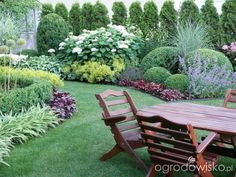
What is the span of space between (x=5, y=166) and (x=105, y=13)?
28.8 feet

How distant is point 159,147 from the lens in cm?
357

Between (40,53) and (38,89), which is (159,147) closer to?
(38,89)

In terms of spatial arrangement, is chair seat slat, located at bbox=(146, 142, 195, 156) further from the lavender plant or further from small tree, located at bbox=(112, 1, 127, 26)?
small tree, located at bbox=(112, 1, 127, 26)

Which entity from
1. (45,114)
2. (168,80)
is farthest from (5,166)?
(168,80)

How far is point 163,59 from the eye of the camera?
9578mm

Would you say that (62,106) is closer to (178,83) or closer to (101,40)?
(178,83)

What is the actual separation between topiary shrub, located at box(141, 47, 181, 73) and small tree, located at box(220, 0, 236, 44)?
6.60ft

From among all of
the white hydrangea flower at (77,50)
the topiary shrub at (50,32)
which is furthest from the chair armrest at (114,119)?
the topiary shrub at (50,32)

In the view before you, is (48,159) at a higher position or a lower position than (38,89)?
lower

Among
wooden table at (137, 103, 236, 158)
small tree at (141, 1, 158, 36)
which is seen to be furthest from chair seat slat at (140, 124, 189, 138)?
small tree at (141, 1, 158, 36)

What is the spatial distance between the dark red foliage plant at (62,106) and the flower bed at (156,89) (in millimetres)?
2097

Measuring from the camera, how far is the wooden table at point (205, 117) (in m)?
3.58

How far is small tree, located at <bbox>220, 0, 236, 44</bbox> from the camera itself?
35.4 ft

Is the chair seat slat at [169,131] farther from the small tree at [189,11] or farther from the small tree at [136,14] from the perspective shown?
the small tree at [136,14]
